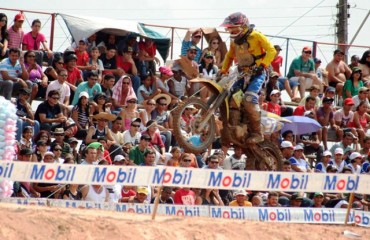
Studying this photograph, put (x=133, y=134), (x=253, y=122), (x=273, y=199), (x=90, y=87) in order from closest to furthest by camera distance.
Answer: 1. (x=253, y=122)
2. (x=273, y=199)
3. (x=133, y=134)
4. (x=90, y=87)

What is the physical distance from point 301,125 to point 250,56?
4.38 meters

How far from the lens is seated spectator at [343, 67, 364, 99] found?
2342 centimetres

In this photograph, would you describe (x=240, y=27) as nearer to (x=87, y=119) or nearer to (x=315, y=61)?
(x=87, y=119)

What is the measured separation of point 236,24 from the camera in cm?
1648

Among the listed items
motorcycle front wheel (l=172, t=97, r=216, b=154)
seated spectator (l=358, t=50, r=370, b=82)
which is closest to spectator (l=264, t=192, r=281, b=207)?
motorcycle front wheel (l=172, t=97, r=216, b=154)

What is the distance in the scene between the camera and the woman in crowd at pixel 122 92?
2002cm

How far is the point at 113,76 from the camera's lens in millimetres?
20141

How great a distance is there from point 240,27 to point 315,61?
7973 mm

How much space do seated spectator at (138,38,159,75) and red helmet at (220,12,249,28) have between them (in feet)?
17.4

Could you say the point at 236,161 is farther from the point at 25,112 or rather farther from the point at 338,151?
the point at 25,112

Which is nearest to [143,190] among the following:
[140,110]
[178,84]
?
[140,110]

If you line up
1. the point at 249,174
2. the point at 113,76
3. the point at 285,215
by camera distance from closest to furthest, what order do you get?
the point at 249,174
the point at 285,215
the point at 113,76

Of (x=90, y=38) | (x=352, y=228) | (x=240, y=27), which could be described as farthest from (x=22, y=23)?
(x=352, y=228)

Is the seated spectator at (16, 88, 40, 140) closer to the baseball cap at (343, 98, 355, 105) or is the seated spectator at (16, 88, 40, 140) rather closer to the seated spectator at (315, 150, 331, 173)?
the seated spectator at (315, 150, 331, 173)
